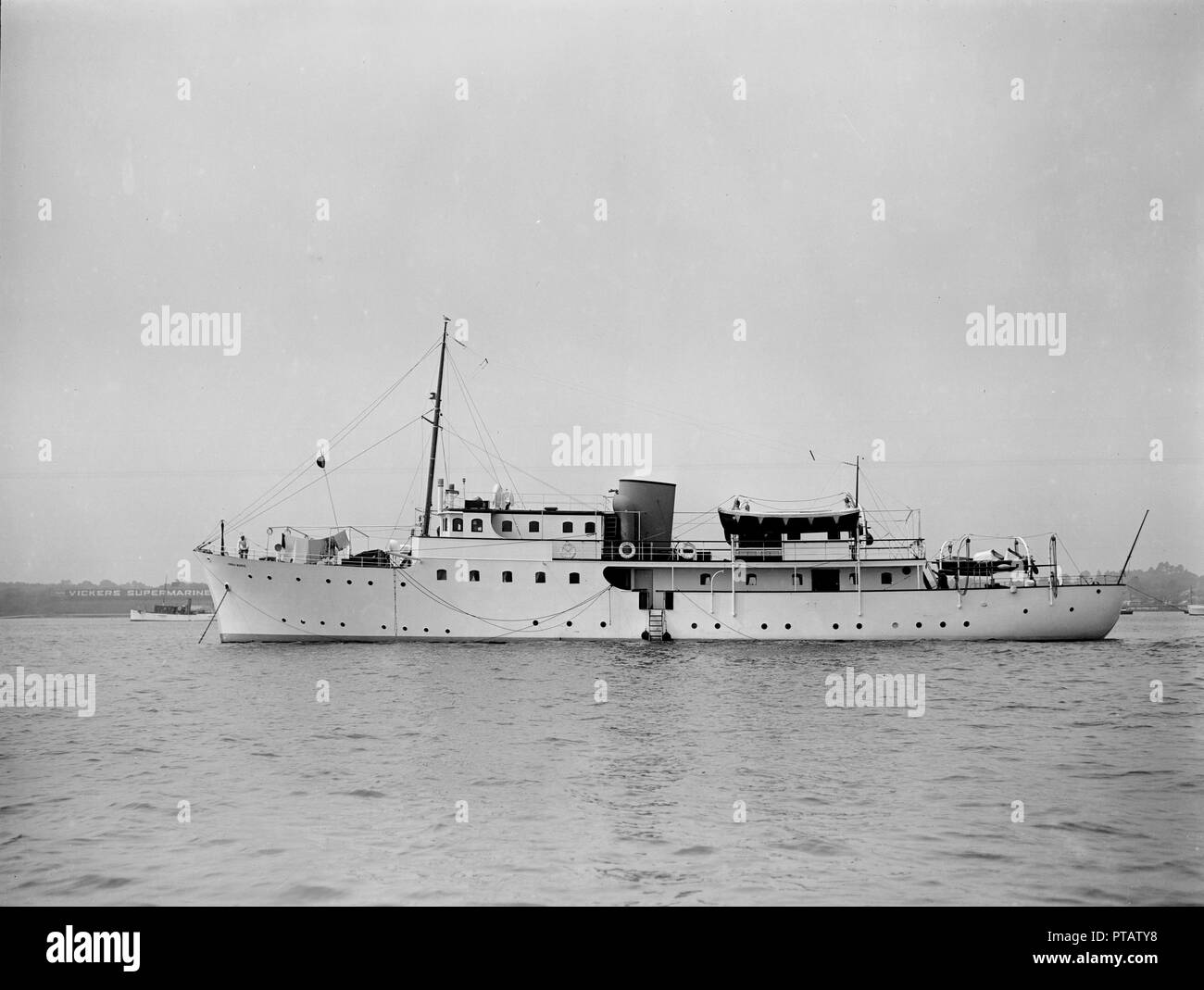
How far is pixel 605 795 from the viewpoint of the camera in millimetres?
11672

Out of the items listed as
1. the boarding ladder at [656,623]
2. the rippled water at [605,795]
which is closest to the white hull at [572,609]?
the boarding ladder at [656,623]

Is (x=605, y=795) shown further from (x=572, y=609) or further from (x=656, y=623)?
(x=656, y=623)

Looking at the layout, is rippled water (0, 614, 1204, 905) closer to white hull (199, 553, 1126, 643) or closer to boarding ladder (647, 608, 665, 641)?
white hull (199, 553, 1126, 643)

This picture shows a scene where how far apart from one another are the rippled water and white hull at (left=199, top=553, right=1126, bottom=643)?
11667 millimetres

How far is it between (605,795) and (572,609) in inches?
1000

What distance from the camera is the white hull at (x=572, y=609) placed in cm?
3641

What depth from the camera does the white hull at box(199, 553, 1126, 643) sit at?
3641cm

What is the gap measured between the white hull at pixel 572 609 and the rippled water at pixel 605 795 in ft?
38.3

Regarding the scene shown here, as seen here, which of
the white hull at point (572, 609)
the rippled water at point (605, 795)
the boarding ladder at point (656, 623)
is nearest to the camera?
the rippled water at point (605, 795)

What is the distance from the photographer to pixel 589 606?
1463 inches

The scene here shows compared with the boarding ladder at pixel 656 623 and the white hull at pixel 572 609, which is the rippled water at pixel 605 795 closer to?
the white hull at pixel 572 609

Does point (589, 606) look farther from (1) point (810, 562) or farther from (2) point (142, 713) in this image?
(2) point (142, 713)

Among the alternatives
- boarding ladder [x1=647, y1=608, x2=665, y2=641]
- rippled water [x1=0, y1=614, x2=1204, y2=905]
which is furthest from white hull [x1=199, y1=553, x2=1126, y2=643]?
rippled water [x1=0, y1=614, x2=1204, y2=905]
